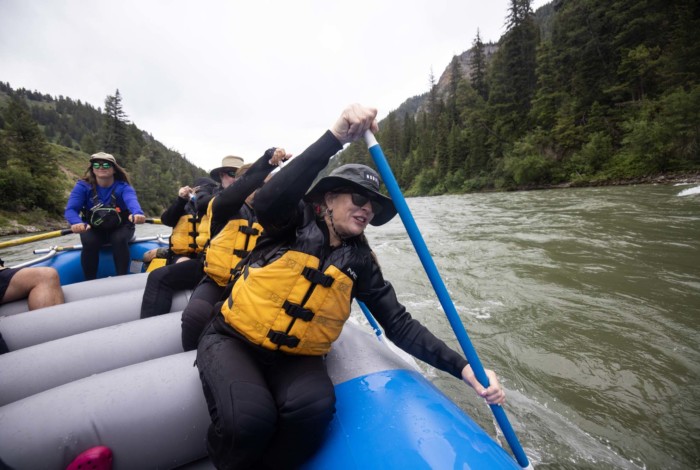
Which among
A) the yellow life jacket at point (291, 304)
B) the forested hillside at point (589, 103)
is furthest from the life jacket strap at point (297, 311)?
the forested hillside at point (589, 103)

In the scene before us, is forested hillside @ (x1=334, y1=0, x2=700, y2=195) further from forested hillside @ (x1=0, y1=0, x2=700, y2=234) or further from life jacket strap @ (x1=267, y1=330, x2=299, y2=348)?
life jacket strap @ (x1=267, y1=330, x2=299, y2=348)

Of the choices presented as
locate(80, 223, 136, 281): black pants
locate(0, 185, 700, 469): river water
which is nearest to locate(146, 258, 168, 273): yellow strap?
locate(80, 223, 136, 281): black pants

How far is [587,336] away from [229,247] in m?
3.37

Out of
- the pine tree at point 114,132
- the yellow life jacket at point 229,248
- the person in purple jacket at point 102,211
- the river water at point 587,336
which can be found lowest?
the river water at point 587,336

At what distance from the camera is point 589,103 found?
82.3 ft

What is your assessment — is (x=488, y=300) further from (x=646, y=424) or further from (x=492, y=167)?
(x=492, y=167)

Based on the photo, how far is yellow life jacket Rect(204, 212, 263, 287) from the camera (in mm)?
2309

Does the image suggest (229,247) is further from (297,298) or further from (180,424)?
(180,424)

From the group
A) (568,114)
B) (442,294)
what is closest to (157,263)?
(442,294)

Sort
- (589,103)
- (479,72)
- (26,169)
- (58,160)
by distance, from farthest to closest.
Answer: (58,160)
(479,72)
(26,169)
(589,103)

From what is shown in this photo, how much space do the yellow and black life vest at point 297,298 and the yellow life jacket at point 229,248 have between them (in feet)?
2.53

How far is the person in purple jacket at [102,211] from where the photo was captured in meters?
3.48

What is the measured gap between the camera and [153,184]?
50.0m

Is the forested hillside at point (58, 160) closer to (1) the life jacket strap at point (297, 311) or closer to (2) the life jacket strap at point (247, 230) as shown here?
(2) the life jacket strap at point (247, 230)
